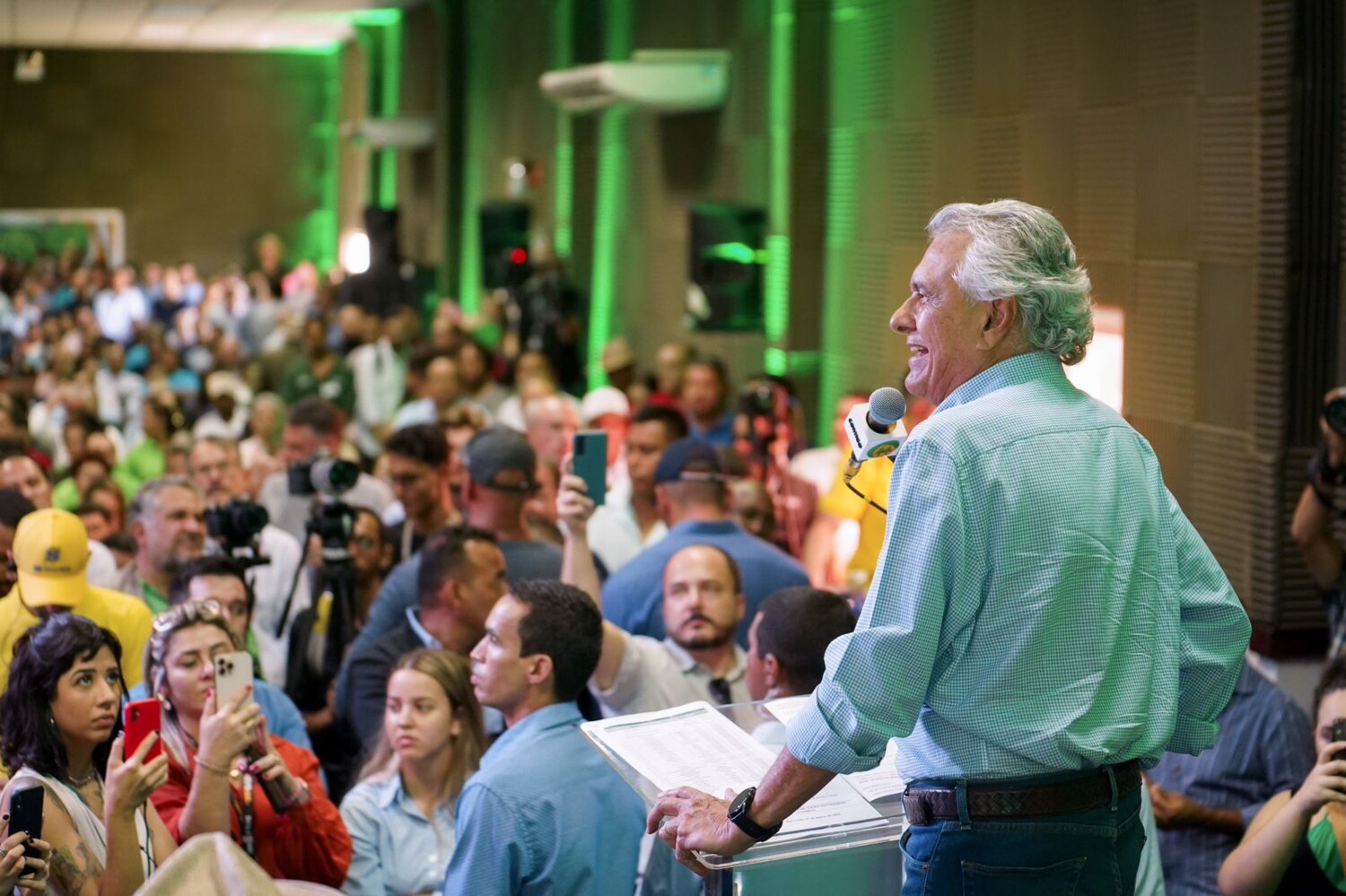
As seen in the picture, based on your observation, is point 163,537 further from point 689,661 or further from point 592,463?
point 689,661

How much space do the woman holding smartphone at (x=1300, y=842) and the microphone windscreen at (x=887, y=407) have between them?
1208 millimetres

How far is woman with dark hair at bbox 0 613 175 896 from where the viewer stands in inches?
112

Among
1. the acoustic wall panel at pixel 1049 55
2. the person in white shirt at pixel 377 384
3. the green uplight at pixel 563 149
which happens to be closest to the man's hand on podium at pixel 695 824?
the acoustic wall panel at pixel 1049 55

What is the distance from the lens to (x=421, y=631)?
4301mm

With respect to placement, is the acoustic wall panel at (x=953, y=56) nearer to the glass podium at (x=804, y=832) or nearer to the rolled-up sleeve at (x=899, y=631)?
the glass podium at (x=804, y=832)

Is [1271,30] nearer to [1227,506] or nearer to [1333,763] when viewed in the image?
[1227,506]

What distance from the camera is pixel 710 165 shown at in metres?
9.77

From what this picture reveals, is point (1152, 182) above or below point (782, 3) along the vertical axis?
below

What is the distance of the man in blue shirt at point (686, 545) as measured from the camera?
4562 millimetres

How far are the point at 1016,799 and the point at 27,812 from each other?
5.23ft

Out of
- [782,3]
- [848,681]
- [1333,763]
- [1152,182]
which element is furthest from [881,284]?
[848,681]

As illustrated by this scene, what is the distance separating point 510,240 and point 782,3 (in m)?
4.60

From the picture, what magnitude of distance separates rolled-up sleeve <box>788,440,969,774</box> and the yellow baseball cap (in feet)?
8.52

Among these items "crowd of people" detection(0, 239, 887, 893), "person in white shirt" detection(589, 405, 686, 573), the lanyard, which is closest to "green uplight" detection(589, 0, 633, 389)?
"crowd of people" detection(0, 239, 887, 893)
